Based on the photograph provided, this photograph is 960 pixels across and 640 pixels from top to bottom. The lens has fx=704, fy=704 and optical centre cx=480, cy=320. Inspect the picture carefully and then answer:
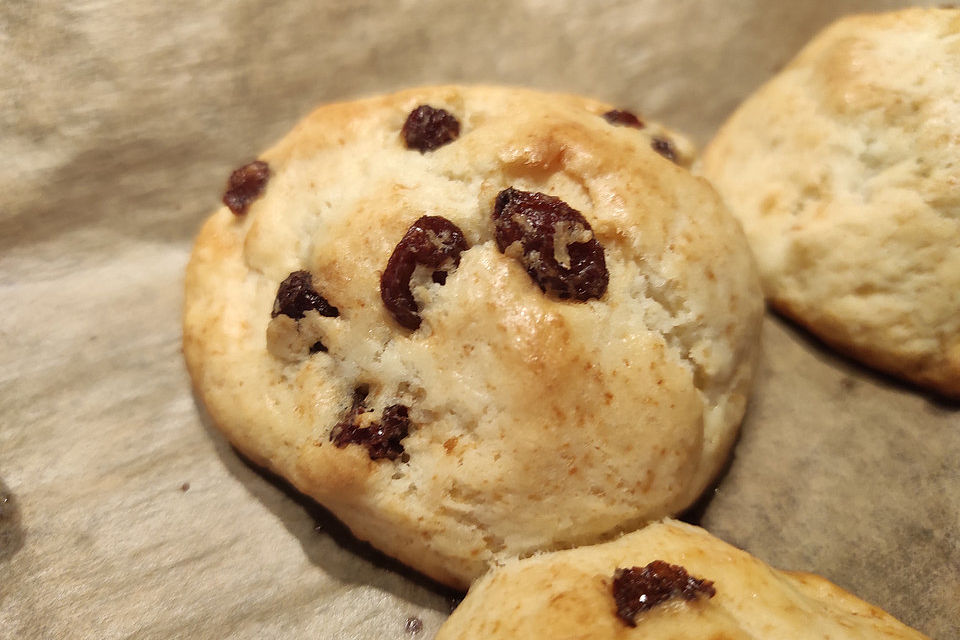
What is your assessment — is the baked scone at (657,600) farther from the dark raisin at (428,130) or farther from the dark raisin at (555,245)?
the dark raisin at (428,130)

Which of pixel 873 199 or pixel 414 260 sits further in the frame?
pixel 873 199

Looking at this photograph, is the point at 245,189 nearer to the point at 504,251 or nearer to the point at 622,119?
the point at 504,251

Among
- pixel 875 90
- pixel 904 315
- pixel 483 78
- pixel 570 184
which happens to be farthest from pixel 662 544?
pixel 483 78

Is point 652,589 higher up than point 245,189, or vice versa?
point 245,189

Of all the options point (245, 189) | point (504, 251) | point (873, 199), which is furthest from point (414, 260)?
point (873, 199)

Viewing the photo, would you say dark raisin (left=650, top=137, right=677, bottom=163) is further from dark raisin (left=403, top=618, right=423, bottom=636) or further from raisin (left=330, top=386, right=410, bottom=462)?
dark raisin (left=403, top=618, right=423, bottom=636)

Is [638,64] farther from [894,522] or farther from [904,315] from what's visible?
[894,522]

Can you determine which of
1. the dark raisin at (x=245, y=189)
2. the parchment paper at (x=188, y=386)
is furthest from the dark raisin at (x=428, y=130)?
the parchment paper at (x=188, y=386)
